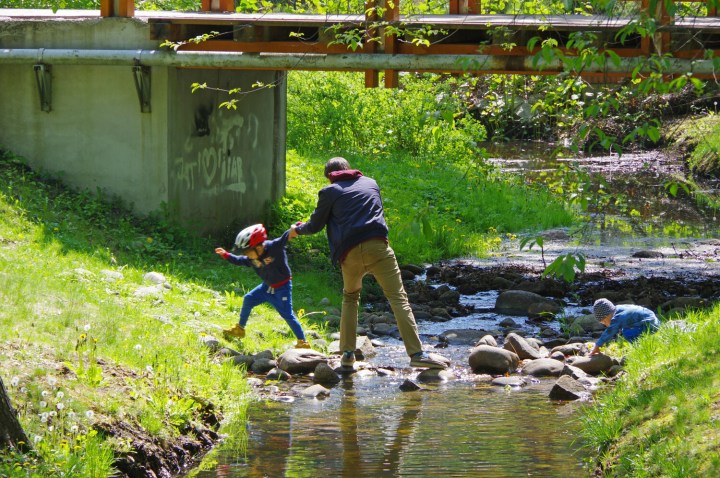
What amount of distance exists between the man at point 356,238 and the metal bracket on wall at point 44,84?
5.92 metres

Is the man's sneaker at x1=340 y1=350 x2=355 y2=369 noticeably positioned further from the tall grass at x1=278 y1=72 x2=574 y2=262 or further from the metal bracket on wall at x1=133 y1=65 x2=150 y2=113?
the metal bracket on wall at x1=133 y1=65 x2=150 y2=113

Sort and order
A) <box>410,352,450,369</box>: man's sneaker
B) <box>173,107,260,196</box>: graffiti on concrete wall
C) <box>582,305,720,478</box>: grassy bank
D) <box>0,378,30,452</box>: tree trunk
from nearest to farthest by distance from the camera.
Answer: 1. <box>0,378,30,452</box>: tree trunk
2. <box>582,305,720,478</box>: grassy bank
3. <box>410,352,450,369</box>: man's sneaker
4. <box>173,107,260,196</box>: graffiti on concrete wall

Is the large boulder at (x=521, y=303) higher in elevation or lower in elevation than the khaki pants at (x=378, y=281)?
lower

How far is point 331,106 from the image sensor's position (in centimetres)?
2636

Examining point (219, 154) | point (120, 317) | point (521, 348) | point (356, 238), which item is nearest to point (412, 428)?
point (356, 238)

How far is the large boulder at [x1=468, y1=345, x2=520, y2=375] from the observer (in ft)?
32.2

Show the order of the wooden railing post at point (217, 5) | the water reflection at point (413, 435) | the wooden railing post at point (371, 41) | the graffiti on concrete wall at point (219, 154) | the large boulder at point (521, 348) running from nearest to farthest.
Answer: the water reflection at point (413, 435) → the large boulder at point (521, 348) → the wooden railing post at point (371, 41) → the graffiti on concrete wall at point (219, 154) → the wooden railing post at point (217, 5)

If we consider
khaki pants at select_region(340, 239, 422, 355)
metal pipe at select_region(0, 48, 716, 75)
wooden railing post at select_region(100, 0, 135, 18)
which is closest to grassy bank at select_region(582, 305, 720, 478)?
khaki pants at select_region(340, 239, 422, 355)

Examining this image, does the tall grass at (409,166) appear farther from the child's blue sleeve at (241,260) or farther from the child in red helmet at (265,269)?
the child's blue sleeve at (241,260)

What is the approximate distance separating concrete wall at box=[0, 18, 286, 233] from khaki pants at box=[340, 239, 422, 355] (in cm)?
482

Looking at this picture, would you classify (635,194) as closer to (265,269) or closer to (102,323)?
(265,269)

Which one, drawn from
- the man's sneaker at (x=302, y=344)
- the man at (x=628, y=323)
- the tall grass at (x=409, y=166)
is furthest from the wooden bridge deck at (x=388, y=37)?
the man's sneaker at (x=302, y=344)

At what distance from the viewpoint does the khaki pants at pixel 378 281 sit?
942 centimetres

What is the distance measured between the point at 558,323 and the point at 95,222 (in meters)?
5.80
